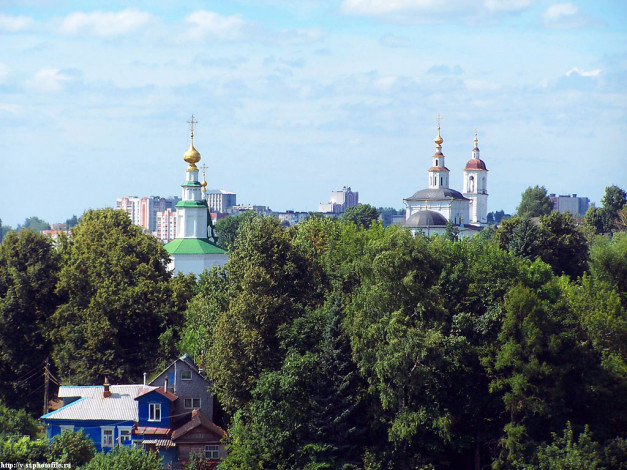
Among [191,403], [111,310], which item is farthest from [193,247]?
[191,403]

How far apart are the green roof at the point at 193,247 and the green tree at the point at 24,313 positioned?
17.8m

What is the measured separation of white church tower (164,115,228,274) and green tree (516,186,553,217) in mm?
63522

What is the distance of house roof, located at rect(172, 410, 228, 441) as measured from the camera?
32781 millimetres

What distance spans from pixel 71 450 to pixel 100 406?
504 cm

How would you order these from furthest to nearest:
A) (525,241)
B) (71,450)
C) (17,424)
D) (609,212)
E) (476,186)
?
1. (476,186)
2. (609,212)
3. (525,241)
4. (17,424)
5. (71,450)

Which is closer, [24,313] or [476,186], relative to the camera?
[24,313]

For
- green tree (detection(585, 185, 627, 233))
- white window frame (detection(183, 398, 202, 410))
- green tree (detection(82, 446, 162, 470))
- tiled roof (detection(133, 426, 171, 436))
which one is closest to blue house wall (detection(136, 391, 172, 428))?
tiled roof (detection(133, 426, 171, 436))

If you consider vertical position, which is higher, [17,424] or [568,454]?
[17,424]

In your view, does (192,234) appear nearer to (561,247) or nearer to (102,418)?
(561,247)

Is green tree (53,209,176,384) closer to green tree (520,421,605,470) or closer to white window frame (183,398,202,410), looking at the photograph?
white window frame (183,398,202,410)

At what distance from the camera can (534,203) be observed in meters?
121

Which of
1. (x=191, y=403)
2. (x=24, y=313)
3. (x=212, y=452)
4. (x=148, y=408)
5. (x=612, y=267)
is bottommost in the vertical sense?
(x=212, y=452)

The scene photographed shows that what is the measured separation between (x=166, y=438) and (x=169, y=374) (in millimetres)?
2223

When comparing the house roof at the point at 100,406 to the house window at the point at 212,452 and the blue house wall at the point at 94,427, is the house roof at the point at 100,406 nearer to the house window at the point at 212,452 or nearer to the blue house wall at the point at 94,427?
the blue house wall at the point at 94,427
